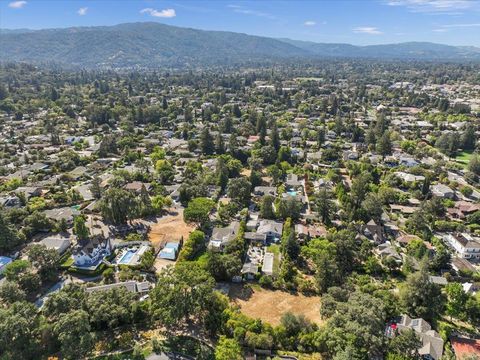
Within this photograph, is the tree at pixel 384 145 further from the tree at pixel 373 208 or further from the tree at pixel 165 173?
the tree at pixel 165 173

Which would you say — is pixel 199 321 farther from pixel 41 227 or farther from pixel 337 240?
pixel 41 227

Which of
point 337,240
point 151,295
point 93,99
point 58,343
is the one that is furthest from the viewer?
point 93,99

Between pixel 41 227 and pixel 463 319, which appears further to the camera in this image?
pixel 41 227

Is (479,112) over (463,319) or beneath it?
over

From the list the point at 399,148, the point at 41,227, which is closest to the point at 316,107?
the point at 399,148

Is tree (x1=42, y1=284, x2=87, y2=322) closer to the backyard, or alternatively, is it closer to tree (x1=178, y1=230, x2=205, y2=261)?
tree (x1=178, y1=230, x2=205, y2=261)

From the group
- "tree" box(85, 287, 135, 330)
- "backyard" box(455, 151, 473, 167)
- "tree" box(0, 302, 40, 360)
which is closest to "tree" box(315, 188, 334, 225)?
"tree" box(85, 287, 135, 330)
